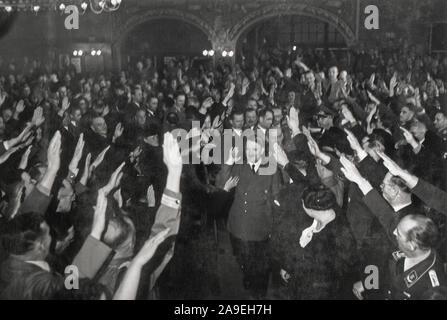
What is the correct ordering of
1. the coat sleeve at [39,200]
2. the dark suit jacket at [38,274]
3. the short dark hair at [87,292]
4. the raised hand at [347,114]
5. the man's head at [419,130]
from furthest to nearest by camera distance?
the raised hand at [347,114] → the man's head at [419,130] → the coat sleeve at [39,200] → the short dark hair at [87,292] → the dark suit jacket at [38,274]

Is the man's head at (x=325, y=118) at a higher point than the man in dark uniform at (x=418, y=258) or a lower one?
higher

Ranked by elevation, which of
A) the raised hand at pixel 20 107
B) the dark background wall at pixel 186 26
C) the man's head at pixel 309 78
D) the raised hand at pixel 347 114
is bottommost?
the raised hand at pixel 347 114

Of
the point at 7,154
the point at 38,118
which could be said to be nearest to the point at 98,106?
the point at 38,118

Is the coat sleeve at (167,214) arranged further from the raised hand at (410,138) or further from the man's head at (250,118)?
the raised hand at (410,138)

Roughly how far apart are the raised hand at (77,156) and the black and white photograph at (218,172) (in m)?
0.02

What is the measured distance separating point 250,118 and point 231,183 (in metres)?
0.87

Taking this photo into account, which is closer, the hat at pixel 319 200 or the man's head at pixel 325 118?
the hat at pixel 319 200

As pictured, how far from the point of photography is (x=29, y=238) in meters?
2.23

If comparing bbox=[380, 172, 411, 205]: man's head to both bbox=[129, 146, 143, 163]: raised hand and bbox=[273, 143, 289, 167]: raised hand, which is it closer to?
bbox=[273, 143, 289, 167]: raised hand

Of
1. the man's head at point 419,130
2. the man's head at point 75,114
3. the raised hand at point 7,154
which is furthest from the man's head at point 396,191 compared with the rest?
the man's head at point 75,114

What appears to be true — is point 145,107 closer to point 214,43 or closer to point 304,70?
point 304,70

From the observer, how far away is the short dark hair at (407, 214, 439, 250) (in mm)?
2230

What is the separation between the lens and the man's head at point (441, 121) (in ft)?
11.9
